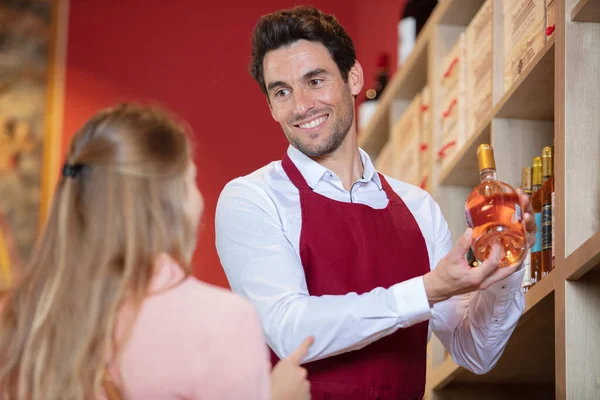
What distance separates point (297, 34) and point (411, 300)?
70 centimetres

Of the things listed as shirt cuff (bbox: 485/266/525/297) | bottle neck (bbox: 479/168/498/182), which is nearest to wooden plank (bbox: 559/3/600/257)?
shirt cuff (bbox: 485/266/525/297)

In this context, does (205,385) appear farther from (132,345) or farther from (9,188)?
(9,188)

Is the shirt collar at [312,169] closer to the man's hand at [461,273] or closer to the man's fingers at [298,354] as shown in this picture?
the man's hand at [461,273]

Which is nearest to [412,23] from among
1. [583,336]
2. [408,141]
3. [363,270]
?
[408,141]

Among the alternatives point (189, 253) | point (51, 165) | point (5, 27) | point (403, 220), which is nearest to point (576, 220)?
point (403, 220)

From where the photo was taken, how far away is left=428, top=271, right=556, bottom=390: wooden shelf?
189 cm

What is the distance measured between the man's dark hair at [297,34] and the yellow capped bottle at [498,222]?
61cm

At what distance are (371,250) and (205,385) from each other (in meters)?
0.67

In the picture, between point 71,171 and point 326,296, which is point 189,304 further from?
point 326,296

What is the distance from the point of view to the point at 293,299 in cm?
165

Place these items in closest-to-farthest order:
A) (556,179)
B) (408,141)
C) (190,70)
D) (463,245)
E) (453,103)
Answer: (463,245), (556,179), (453,103), (408,141), (190,70)

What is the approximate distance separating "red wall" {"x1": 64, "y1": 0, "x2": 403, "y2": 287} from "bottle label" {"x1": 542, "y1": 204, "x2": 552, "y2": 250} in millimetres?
2258

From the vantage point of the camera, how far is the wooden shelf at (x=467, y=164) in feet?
7.41

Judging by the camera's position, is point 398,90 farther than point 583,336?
Yes
